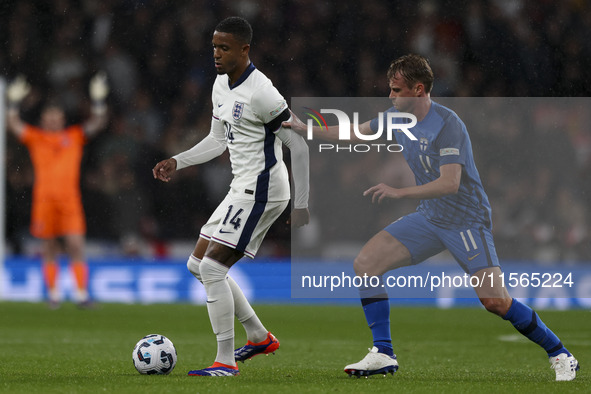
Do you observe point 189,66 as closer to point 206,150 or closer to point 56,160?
point 56,160

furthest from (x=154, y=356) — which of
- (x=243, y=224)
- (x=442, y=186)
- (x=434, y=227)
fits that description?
(x=442, y=186)

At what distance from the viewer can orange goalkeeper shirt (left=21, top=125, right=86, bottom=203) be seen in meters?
10.5

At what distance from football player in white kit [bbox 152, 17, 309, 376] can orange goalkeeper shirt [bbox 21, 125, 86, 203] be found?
5383 millimetres

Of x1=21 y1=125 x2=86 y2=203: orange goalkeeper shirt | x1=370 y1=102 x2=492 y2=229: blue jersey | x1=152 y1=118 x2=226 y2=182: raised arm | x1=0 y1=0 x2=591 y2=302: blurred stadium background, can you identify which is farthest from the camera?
x1=0 y1=0 x2=591 y2=302: blurred stadium background

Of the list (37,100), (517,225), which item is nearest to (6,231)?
(37,100)

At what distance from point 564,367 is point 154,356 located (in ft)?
6.61

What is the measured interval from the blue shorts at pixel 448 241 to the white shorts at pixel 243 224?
25.5 inches

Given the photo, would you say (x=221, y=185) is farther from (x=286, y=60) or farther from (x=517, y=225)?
(x=517, y=225)

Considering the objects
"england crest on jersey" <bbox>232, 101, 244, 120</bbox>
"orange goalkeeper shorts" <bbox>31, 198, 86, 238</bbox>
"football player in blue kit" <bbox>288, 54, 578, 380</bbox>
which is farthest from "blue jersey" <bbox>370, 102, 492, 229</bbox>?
"orange goalkeeper shorts" <bbox>31, 198, 86, 238</bbox>

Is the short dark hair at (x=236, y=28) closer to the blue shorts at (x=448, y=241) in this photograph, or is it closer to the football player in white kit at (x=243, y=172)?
the football player in white kit at (x=243, y=172)

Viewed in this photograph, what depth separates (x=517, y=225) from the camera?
1034 cm

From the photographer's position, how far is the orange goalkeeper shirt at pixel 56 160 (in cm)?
1048

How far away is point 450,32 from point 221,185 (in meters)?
3.61

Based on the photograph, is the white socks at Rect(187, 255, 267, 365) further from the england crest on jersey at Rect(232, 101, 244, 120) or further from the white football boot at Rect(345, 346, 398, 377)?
the england crest on jersey at Rect(232, 101, 244, 120)
